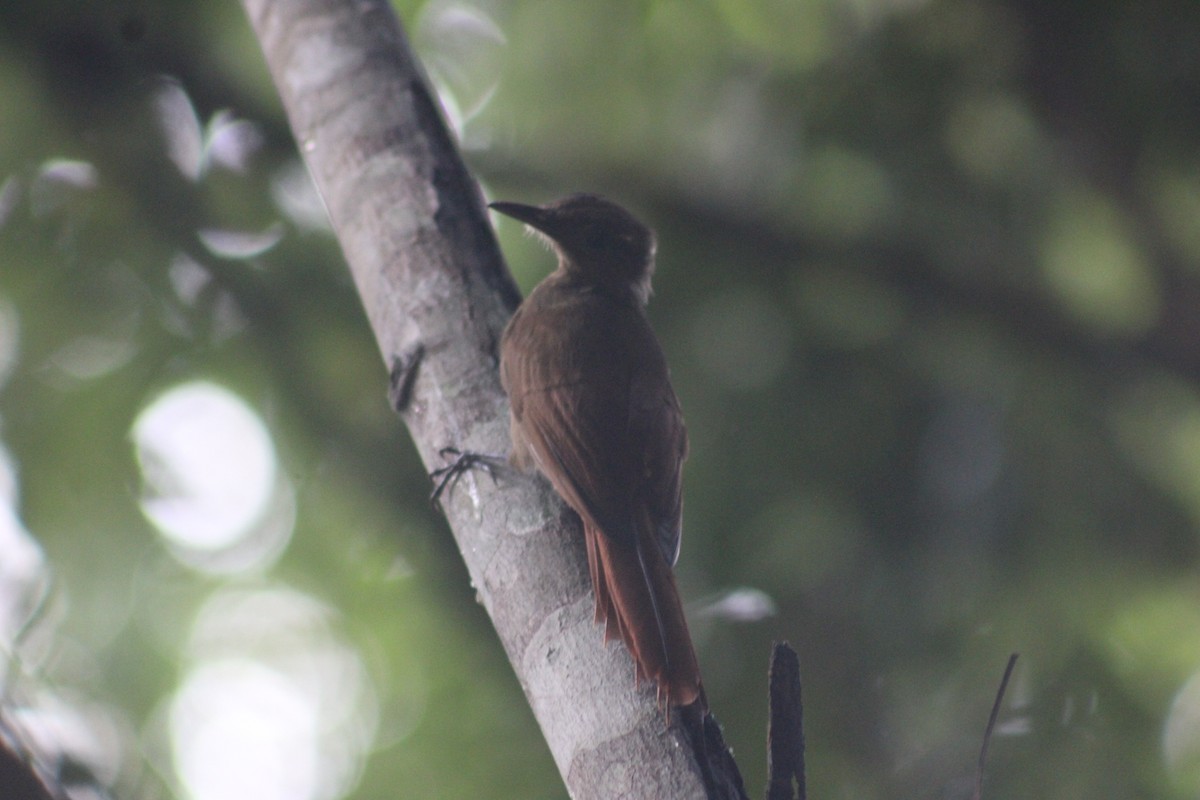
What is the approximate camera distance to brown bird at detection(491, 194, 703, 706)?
1.62m

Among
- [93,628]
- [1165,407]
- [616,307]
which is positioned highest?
[616,307]

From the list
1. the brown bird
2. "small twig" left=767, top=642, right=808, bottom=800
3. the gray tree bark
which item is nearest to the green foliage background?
the brown bird

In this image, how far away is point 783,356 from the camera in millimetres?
3818

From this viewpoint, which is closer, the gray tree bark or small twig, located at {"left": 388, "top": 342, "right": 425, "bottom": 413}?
the gray tree bark

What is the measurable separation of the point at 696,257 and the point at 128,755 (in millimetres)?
2418

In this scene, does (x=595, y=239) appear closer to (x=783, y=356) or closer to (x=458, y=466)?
(x=783, y=356)

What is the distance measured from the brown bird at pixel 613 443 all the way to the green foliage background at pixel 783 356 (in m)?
1.22

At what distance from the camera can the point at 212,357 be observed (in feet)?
13.0

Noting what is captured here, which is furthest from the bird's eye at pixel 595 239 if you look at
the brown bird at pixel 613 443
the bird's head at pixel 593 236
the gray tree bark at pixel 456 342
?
the gray tree bark at pixel 456 342

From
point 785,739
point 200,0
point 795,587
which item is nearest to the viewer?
point 785,739

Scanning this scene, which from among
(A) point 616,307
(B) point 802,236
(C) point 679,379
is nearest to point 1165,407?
(B) point 802,236

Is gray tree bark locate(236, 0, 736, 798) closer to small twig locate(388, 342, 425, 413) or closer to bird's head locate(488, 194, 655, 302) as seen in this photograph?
small twig locate(388, 342, 425, 413)

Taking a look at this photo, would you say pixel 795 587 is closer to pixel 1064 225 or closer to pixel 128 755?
pixel 1064 225

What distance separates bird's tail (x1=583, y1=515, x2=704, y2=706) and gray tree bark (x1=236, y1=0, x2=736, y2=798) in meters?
0.02
